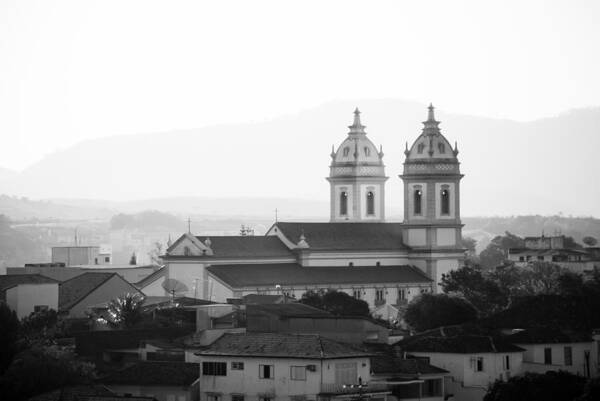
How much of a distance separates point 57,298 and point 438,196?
121ft

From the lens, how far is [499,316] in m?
92.4

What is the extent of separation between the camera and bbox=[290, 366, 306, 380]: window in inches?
2323

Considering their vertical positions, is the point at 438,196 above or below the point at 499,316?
above

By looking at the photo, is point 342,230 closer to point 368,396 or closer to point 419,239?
point 419,239

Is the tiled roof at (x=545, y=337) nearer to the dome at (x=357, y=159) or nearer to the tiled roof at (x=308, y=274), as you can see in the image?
the tiled roof at (x=308, y=274)

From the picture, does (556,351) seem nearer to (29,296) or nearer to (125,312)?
(125,312)

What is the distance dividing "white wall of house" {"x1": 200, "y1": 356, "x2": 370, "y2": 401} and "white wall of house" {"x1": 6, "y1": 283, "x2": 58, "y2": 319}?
86.3ft

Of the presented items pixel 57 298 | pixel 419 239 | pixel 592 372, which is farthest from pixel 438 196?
pixel 592 372

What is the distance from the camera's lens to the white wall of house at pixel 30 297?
86.9 m

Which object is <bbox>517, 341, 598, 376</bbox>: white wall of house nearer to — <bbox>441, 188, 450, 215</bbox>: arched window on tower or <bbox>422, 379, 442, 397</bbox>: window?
<bbox>422, 379, 442, 397</bbox>: window

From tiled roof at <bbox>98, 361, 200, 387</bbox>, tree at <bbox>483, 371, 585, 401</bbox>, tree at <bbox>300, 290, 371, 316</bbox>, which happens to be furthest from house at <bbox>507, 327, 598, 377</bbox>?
tree at <bbox>300, 290, 371, 316</bbox>

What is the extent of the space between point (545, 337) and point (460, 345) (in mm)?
6558

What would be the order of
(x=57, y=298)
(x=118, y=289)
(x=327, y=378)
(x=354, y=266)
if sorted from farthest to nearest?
(x=354, y=266) → (x=118, y=289) → (x=57, y=298) → (x=327, y=378)

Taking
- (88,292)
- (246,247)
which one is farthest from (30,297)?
(246,247)
